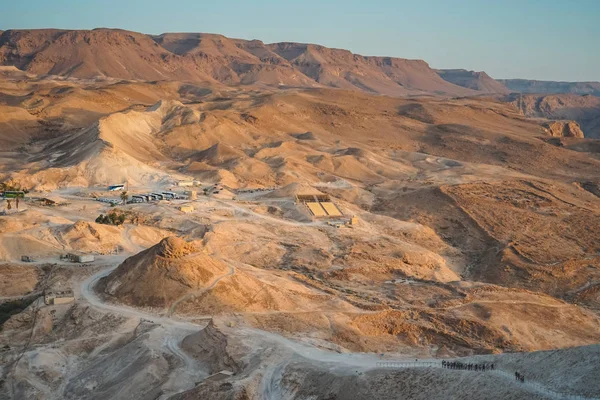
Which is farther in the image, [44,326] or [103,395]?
[44,326]

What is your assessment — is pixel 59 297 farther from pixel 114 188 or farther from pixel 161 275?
pixel 114 188

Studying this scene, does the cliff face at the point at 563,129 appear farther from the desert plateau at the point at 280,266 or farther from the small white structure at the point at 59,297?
the small white structure at the point at 59,297

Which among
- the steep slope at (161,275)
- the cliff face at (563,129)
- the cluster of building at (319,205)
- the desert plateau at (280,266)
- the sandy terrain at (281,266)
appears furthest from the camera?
the cliff face at (563,129)

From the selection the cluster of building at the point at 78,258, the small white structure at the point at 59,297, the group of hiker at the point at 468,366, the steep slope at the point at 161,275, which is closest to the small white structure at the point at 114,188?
the cluster of building at the point at 78,258

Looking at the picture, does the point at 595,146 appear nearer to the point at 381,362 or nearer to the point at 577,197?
the point at 577,197

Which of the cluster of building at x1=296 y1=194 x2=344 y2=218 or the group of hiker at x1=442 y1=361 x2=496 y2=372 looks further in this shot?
the cluster of building at x1=296 y1=194 x2=344 y2=218

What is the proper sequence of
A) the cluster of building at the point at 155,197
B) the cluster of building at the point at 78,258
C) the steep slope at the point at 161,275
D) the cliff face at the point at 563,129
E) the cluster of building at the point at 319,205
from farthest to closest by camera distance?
1. the cliff face at the point at 563,129
2. the cluster of building at the point at 155,197
3. the cluster of building at the point at 319,205
4. the cluster of building at the point at 78,258
5. the steep slope at the point at 161,275

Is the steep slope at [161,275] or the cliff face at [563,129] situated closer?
the steep slope at [161,275]

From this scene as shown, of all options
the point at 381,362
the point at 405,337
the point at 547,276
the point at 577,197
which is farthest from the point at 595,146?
the point at 381,362

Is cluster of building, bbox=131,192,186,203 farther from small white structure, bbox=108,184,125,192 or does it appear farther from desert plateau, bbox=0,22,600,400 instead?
small white structure, bbox=108,184,125,192

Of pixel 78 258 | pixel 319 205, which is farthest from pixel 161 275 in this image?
pixel 319 205

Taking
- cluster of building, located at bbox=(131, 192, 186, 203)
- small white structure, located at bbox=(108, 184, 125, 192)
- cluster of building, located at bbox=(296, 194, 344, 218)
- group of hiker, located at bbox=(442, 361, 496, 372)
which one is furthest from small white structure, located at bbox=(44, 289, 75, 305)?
small white structure, located at bbox=(108, 184, 125, 192)
